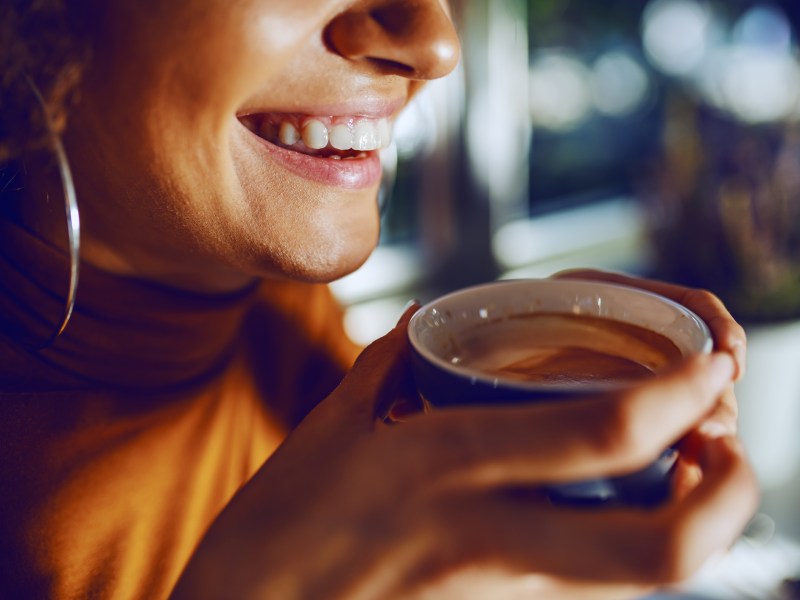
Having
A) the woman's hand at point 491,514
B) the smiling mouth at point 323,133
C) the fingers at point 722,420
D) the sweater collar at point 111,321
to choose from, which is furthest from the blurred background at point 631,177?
the woman's hand at point 491,514

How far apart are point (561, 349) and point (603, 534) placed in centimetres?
32

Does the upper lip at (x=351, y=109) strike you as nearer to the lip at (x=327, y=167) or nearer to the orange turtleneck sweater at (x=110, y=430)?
the lip at (x=327, y=167)

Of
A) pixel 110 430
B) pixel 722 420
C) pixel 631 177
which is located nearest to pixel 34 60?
pixel 110 430

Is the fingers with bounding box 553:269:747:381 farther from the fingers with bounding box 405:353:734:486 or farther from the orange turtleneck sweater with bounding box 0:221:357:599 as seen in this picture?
the orange turtleneck sweater with bounding box 0:221:357:599

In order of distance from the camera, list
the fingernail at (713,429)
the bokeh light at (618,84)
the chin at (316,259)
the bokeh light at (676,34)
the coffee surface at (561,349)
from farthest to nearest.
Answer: the bokeh light at (676,34) < the bokeh light at (618,84) < the chin at (316,259) < the coffee surface at (561,349) < the fingernail at (713,429)

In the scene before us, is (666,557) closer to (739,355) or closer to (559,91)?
(739,355)

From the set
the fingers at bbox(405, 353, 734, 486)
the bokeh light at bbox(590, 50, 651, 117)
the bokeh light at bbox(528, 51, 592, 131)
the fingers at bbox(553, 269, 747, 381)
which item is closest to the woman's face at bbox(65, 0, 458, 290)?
the fingers at bbox(553, 269, 747, 381)

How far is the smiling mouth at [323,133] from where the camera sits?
0.85 meters

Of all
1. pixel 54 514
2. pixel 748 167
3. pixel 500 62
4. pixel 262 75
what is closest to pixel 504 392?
pixel 262 75

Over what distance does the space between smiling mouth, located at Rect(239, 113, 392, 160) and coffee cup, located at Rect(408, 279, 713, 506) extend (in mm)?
281

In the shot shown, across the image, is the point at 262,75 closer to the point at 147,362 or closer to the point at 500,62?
the point at 147,362

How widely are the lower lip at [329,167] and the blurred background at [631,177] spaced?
392 mm

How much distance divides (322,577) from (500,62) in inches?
126

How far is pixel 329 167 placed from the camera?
878mm
